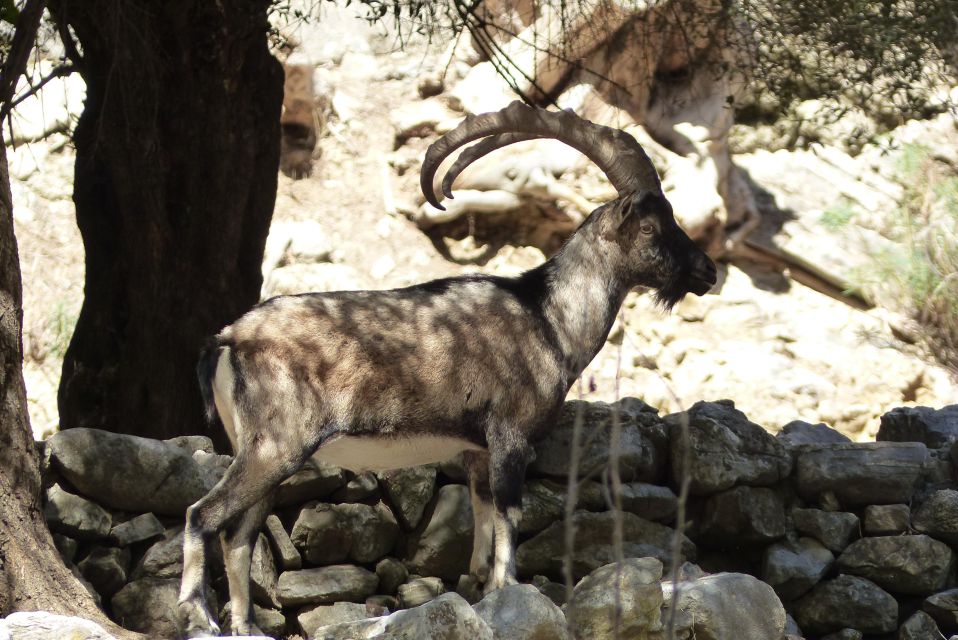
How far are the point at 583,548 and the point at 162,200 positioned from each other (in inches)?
123

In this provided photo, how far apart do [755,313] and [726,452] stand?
26.1ft

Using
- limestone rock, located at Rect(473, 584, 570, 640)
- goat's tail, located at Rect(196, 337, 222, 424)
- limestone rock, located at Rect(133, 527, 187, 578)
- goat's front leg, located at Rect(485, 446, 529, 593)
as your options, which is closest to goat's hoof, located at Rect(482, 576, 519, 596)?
goat's front leg, located at Rect(485, 446, 529, 593)

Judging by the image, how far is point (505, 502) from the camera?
523 centimetres

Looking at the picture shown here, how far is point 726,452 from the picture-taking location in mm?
6660

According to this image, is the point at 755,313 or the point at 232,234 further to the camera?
the point at 755,313

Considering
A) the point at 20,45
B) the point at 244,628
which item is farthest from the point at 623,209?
the point at 20,45

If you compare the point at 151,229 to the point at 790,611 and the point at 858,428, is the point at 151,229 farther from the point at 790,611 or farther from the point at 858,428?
the point at 858,428

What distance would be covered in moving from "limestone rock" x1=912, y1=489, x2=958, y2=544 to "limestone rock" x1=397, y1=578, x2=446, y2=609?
111 inches

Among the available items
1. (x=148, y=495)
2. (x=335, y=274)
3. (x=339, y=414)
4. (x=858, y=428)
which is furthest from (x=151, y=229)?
(x=858, y=428)

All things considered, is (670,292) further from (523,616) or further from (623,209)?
(523,616)

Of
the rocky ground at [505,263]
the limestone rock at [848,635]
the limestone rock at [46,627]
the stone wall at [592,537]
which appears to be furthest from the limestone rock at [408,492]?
the rocky ground at [505,263]

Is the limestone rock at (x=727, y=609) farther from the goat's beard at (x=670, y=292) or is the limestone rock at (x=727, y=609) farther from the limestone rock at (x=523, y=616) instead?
the goat's beard at (x=670, y=292)

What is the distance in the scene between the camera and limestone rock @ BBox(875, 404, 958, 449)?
7.73 metres

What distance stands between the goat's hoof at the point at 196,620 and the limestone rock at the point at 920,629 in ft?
12.2
